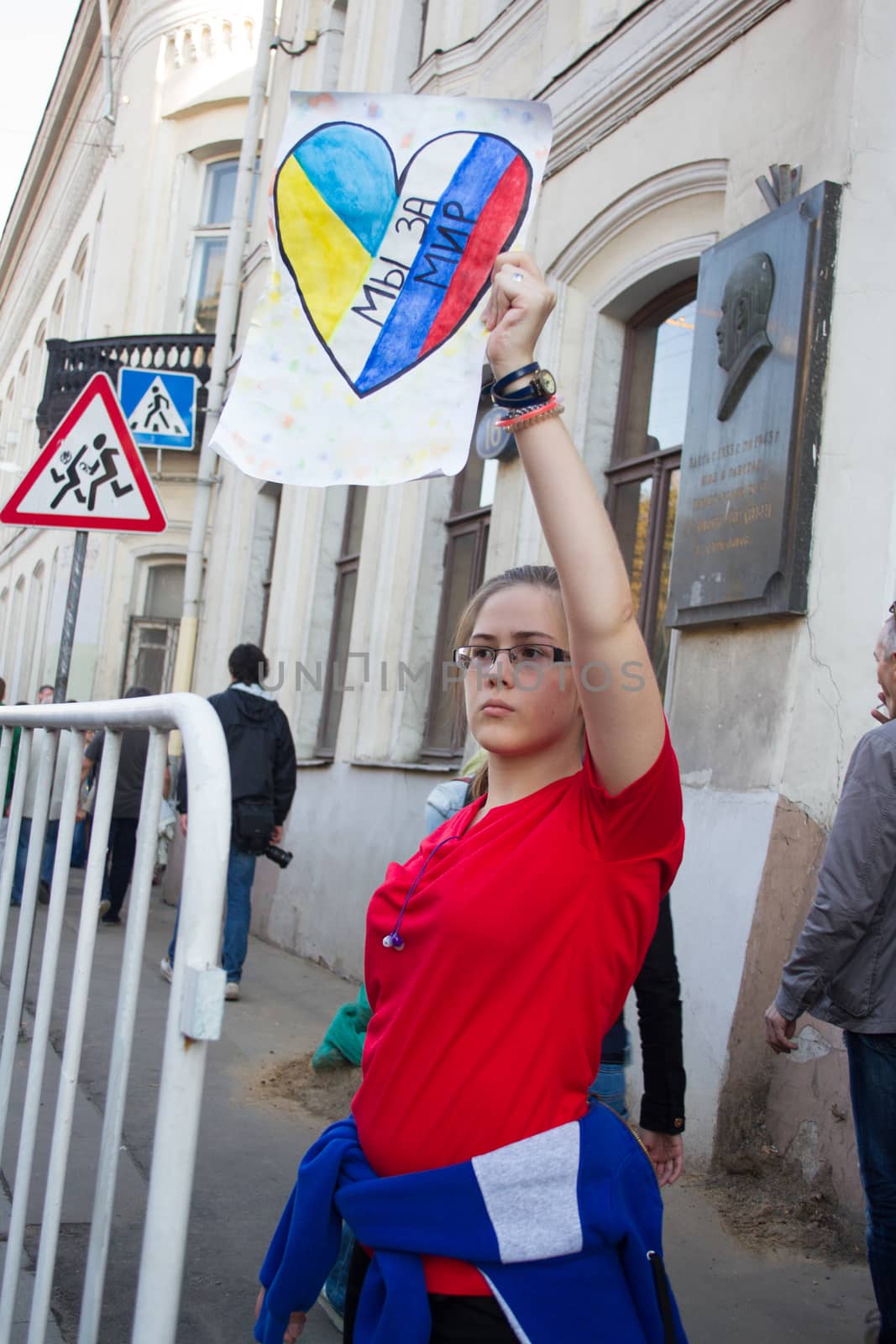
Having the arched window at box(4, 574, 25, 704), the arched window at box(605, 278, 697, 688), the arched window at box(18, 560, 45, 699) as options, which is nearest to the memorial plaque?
the arched window at box(605, 278, 697, 688)

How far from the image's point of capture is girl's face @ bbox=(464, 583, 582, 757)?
6.56 feet

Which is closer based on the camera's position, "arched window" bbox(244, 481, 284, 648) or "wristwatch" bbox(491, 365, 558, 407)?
"wristwatch" bbox(491, 365, 558, 407)

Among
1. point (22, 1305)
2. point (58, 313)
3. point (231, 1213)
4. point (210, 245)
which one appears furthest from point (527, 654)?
point (58, 313)

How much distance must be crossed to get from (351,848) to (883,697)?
6.10 metres

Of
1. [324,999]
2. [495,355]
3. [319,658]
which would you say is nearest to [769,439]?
[495,355]

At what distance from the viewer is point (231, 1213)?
13.8 feet

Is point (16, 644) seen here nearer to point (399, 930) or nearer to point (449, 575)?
point (449, 575)

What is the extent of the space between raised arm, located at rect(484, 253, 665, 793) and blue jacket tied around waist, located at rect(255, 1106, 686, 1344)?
511 millimetres

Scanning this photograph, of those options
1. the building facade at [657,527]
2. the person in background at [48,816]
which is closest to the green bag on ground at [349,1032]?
the building facade at [657,527]

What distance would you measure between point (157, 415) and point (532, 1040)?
38.4ft

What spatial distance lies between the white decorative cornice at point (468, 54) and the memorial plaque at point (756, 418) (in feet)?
12.0

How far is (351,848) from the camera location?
30.2ft

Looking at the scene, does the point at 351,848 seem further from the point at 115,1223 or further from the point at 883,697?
the point at 115,1223

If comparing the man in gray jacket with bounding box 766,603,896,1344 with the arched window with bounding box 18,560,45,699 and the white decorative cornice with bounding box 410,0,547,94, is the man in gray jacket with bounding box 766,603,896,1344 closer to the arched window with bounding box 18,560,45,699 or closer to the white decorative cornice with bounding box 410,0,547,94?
the white decorative cornice with bounding box 410,0,547,94
